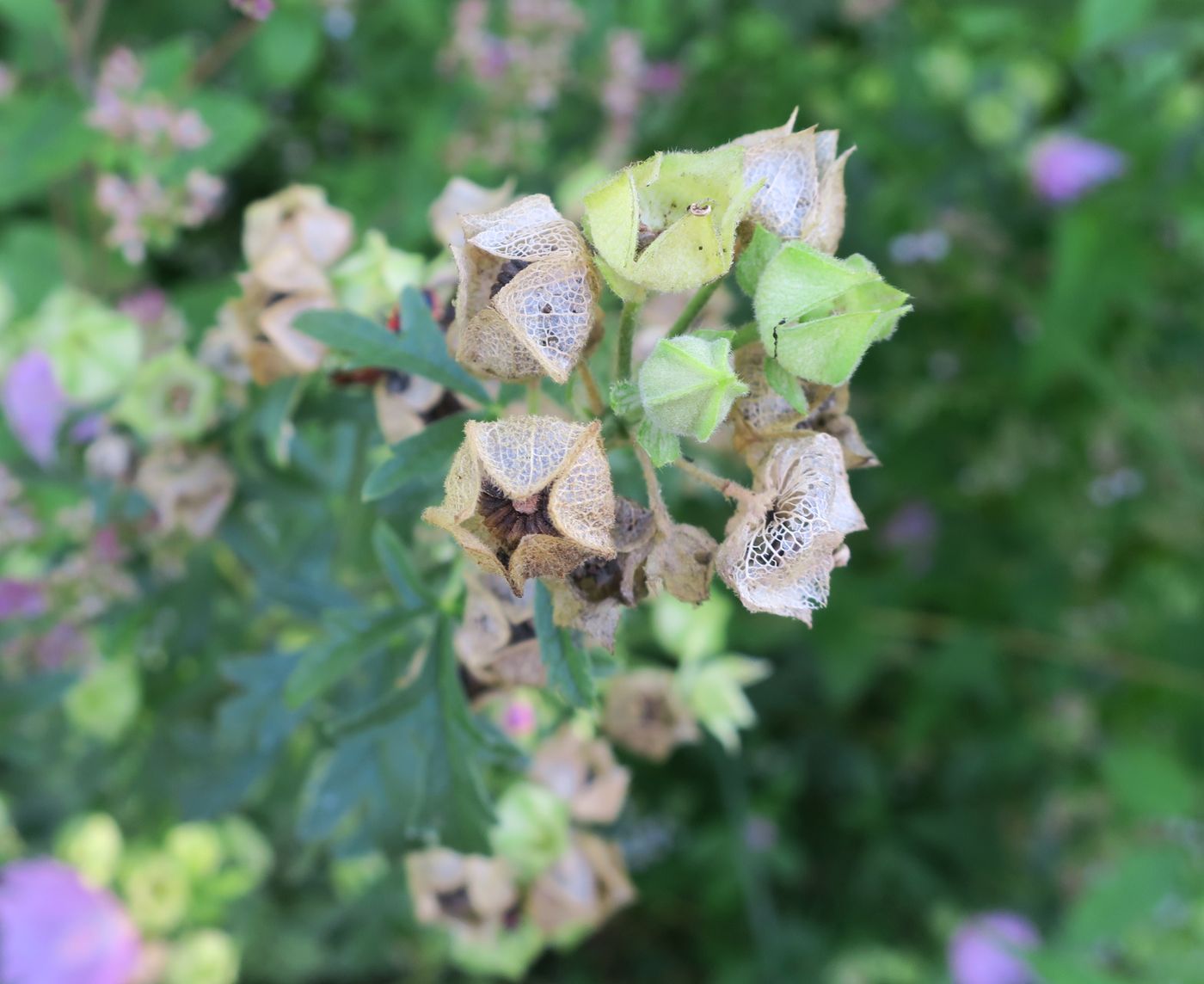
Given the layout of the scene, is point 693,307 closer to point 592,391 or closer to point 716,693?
point 592,391

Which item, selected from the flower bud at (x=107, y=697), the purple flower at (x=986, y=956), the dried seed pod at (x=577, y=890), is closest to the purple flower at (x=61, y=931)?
the flower bud at (x=107, y=697)

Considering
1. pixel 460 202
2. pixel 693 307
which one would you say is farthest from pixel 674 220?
pixel 460 202

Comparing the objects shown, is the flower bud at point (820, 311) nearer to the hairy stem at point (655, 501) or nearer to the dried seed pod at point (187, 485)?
the hairy stem at point (655, 501)

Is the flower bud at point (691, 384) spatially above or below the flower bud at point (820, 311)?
below

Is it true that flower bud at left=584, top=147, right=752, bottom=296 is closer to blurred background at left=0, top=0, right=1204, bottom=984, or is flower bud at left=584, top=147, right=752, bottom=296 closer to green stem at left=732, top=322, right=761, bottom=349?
green stem at left=732, top=322, right=761, bottom=349

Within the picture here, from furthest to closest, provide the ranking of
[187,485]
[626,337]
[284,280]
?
[187,485]
[284,280]
[626,337]

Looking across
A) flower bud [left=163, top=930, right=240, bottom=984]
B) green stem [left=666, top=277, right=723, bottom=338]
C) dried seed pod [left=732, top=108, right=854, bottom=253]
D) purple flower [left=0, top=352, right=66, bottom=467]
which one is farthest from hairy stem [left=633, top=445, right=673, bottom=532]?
flower bud [left=163, top=930, right=240, bottom=984]
